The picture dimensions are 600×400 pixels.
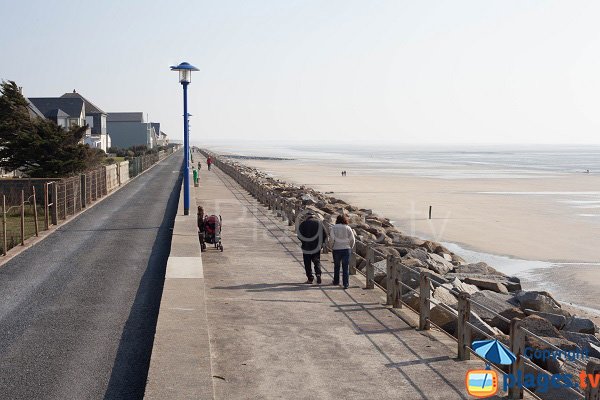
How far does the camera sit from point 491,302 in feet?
49.0

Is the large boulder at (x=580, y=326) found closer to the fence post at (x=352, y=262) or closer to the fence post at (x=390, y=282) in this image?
the fence post at (x=390, y=282)

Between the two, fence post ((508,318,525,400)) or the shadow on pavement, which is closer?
fence post ((508,318,525,400))

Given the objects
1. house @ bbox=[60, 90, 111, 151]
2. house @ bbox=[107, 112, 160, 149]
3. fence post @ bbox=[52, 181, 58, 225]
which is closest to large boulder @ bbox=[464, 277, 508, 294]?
fence post @ bbox=[52, 181, 58, 225]

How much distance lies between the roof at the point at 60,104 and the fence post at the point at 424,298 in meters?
73.7

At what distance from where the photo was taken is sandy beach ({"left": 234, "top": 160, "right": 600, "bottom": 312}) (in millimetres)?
23422

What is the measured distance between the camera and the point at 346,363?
9.32m

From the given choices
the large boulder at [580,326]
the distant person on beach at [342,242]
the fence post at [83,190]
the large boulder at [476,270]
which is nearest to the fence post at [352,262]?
the distant person on beach at [342,242]

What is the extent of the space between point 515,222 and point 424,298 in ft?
93.3

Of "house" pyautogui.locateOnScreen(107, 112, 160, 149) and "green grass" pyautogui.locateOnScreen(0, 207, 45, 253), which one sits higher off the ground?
"house" pyautogui.locateOnScreen(107, 112, 160, 149)

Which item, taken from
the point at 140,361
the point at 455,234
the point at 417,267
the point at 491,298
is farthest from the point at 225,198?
the point at 140,361

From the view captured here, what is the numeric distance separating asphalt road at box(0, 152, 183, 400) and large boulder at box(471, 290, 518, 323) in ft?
20.4

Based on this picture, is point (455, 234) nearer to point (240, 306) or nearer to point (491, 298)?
point (491, 298)

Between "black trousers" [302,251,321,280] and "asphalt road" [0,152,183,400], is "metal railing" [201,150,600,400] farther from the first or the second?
"asphalt road" [0,152,183,400]

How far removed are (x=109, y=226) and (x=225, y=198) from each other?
1319cm
